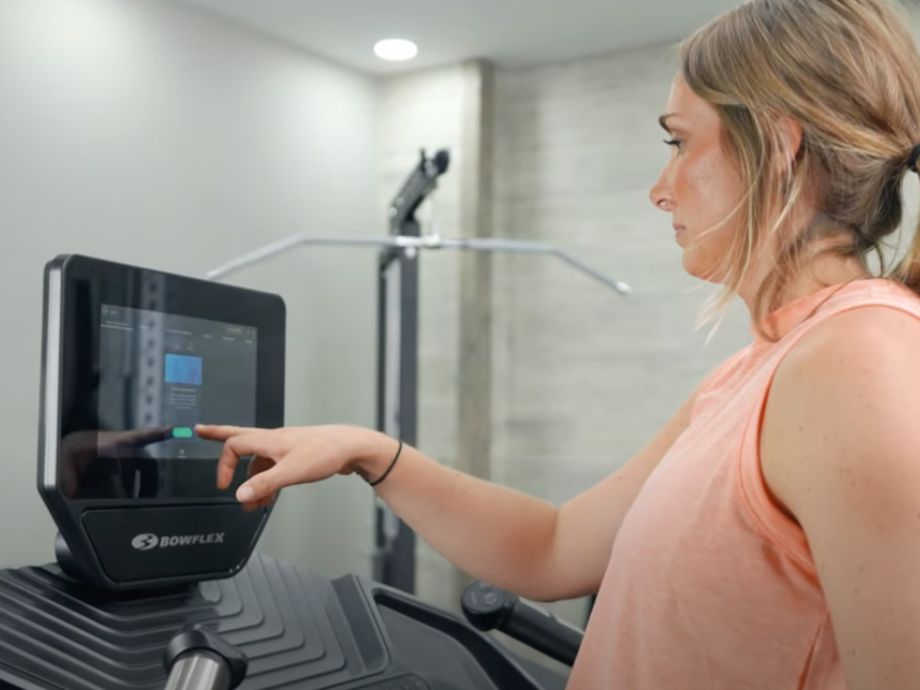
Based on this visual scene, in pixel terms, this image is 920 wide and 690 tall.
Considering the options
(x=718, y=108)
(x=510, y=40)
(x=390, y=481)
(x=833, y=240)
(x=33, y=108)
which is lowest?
(x=390, y=481)

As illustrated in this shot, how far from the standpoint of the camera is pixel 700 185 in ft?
3.03

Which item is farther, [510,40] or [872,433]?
[510,40]

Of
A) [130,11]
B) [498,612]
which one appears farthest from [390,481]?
[130,11]

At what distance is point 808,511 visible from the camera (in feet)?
2.33

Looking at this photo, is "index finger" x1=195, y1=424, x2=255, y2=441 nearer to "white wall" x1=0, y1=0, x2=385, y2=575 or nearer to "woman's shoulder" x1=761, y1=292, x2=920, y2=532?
"woman's shoulder" x1=761, y1=292, x2=920, y2=532

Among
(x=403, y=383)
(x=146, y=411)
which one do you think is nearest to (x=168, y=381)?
(x=146, y=411)

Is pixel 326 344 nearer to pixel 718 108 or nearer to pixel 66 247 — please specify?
pixel 66 247

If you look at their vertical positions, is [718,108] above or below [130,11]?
below

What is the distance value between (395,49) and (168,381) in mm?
2932

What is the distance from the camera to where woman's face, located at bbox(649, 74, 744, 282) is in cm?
90

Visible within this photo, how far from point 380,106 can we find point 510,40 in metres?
0.62

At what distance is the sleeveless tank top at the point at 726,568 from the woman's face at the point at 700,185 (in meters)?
0.08

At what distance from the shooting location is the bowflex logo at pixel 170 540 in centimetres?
96

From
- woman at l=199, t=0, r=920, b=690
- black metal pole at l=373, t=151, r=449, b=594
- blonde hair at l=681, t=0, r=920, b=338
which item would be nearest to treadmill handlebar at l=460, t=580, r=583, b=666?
woman at l=199, t=0, r=920, b=690
